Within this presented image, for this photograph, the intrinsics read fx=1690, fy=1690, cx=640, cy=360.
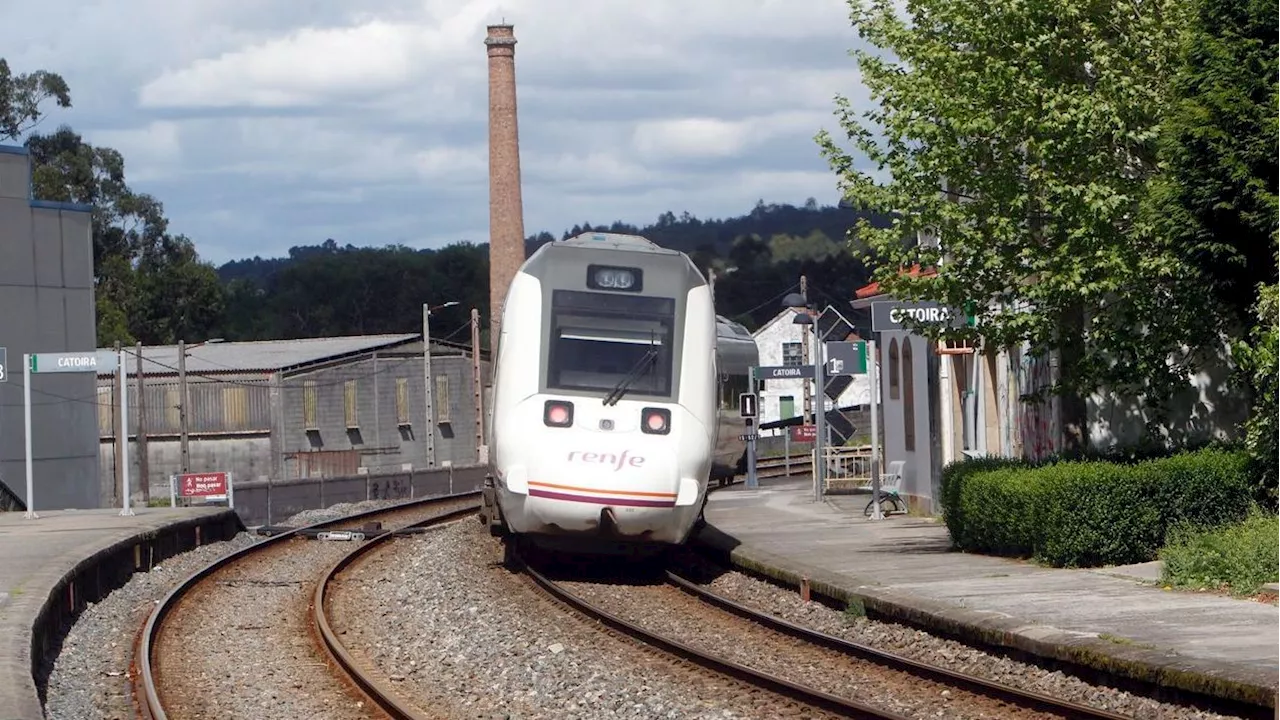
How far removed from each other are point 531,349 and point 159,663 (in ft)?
18.3

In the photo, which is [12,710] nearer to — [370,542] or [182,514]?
[370,542]

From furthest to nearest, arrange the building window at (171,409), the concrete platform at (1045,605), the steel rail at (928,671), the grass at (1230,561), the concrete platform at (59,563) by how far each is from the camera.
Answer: the building window at (171,409), the grass at (1230,561), the concrete platform at (59,563), the concrete platform at (1045,605), the steel rail at (928,671)

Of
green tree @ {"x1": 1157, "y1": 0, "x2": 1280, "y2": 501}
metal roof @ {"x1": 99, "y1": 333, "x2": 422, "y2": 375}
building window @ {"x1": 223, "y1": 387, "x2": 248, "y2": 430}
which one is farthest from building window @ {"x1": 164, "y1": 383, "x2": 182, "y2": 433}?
green tree @ {"x1": 1157, "y1": 0, "x2": 1280, "y2": 501}

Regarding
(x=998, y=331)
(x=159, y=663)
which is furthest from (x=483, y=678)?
(x=998, y=331)

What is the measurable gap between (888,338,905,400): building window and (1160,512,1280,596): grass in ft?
50.1

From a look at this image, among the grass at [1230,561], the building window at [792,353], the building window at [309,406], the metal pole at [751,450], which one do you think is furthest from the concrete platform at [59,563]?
the building window at [792,353]

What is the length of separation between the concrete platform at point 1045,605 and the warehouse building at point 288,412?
42.3 metres

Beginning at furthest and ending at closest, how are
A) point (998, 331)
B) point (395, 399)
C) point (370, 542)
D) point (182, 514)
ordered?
1. point (395, 399)
2. point (182, 514)
3. point (370, 542)
4. point (998, 331)

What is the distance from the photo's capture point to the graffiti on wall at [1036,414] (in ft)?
71.9

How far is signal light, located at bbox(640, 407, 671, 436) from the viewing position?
58.0 ft

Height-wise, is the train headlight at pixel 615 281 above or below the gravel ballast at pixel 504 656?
above

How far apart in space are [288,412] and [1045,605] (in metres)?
52.7

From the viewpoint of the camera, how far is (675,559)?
2177 centimetres

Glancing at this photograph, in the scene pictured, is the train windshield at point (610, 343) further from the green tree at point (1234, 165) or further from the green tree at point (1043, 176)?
the green tree at point (1234, 165)
